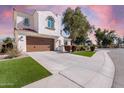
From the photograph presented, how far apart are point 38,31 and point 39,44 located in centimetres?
133

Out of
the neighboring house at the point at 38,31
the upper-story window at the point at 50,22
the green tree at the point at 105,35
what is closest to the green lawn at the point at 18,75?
the neighboring house at the point at 38,31

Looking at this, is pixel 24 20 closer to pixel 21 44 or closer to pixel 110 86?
pixel 21 44

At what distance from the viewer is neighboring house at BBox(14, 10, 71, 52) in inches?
503

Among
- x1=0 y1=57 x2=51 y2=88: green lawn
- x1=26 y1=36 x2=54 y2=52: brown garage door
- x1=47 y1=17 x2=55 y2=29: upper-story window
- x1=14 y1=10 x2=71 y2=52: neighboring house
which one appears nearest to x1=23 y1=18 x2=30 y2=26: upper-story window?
x1=14 y1=10 x2=71 y2=52: neighboring house

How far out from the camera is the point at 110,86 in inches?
224

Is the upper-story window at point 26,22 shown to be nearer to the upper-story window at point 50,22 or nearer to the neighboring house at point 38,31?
the neighboring house at point 38,31

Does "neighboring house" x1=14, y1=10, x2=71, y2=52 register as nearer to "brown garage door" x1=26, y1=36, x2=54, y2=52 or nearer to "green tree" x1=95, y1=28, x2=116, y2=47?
"brown garage door" x1=26, y1=36, x2=54, y2=52

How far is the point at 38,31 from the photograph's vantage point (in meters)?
14.7

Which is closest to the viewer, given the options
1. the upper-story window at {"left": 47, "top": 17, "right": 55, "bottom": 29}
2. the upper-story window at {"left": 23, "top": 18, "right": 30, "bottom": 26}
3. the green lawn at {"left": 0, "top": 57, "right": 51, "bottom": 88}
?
the green lawn at {"left": 0, "top": 57, "right": 51, "bottom": 88}

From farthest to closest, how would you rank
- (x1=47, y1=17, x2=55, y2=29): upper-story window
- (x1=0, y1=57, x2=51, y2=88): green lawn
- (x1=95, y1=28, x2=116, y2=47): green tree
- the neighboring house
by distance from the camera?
1. (x1=47, y1=17, x2=55, y2=29): upper-story window
2. the neighboring house
3. (x1=95, y1=28, x2=116, y2=47): green tree
4. (x1=0, y1=57, x2=51, y2=88): green lawn

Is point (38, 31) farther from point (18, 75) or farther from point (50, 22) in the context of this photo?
point (18, 75)
